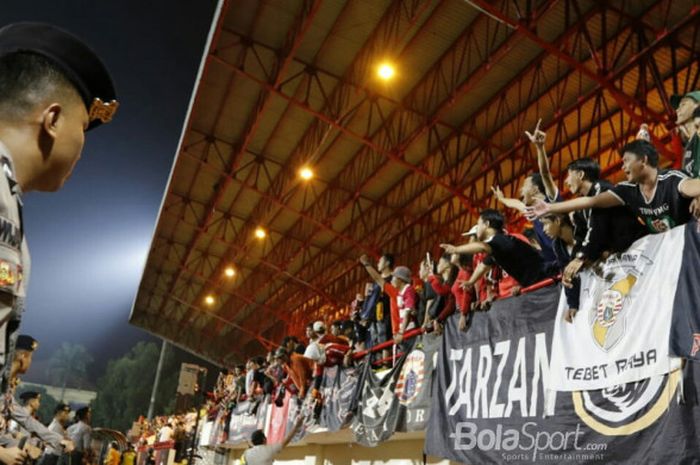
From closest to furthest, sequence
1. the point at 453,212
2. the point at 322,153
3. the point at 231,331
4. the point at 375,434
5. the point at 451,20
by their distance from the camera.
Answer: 1. the point at 375,434
2. the point at 451,20
3. the point at 322,153
4. the point at 453,212
5. the point at 231,331

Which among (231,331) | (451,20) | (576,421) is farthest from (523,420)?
(231,331)

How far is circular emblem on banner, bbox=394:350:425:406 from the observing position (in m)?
6.65

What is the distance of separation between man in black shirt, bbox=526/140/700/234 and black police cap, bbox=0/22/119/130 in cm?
351

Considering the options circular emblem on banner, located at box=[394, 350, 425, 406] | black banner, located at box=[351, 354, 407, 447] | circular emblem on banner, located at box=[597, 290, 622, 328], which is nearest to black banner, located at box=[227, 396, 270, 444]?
black banner, located at box=[351, 354, 407, 447]

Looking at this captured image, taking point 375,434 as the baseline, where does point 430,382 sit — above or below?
above

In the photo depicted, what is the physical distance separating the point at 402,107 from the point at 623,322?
11896 mm

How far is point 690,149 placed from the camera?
412 centimetres

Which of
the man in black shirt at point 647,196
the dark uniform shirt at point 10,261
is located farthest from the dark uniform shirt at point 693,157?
the dark uniform shirt at point 10,261

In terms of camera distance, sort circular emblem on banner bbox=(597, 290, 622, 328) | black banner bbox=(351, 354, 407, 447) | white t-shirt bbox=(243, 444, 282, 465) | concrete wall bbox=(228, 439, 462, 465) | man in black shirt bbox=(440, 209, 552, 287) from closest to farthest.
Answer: circular emblem on banner bbox=(597, 290, 622, 328)
man in black shirt bbox=(440, 209, 552, 287)
black banner bbox=(351, 354, 407, 447)
white t-shirt bbox=(243, 444, 282, 465)
concrete wall bbox=(228, 439, 462, 465)

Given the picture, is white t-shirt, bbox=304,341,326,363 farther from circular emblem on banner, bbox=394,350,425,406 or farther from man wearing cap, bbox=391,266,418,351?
circular emblem on banner, bbox=394,350,425,406

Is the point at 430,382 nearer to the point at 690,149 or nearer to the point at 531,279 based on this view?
the point at 531,279

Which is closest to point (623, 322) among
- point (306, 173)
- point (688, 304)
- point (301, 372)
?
point (688, 304)

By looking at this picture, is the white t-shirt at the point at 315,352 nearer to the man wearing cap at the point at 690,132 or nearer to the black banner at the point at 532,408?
the black banner at the point at 532,408

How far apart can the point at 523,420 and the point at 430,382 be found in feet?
5.61
